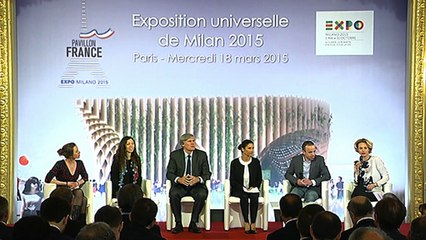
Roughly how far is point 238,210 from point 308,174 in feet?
2.99

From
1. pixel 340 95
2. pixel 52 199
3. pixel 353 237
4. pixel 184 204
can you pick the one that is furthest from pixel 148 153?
pixel 353 237

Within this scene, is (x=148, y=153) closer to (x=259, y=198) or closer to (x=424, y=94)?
(x=259, y=198)

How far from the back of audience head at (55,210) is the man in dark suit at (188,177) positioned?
3.55 metres

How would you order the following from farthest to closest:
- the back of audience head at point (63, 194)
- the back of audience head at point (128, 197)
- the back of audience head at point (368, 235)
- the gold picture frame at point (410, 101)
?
the gold picture frame at point (410, 101) → the back of audience head at point (128, 197) → the back of audience head at point (63, 194) → the back of audience head at point (368, 235)

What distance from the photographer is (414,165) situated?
8992 millimetres

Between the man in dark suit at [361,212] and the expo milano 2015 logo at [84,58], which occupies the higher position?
the expo milano 2015 logo at [84,58]

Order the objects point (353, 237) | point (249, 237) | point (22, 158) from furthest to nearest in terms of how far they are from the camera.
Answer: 1. point (22, 158)
2. point (249, 237)
3. point (353, 237)

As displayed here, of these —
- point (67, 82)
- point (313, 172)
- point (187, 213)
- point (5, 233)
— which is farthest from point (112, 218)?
point (67, 82)

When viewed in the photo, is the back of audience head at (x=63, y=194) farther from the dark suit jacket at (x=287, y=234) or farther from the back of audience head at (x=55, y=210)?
the dark suit jacket at (x=287, y=234)

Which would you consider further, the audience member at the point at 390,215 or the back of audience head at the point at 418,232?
the audience member at the point at 390,215

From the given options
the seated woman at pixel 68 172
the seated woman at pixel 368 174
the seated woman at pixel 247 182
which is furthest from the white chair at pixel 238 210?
the seated woman at pixel 68 172

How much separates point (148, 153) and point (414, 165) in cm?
333

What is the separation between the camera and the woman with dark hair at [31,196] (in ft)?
30.1

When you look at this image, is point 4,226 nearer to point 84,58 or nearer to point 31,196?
point 31,196
